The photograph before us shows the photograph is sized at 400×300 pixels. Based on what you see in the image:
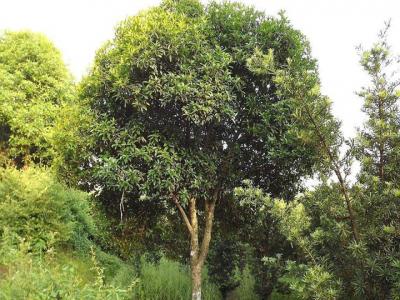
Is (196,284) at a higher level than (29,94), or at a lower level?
lower

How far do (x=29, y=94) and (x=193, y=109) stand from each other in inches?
672

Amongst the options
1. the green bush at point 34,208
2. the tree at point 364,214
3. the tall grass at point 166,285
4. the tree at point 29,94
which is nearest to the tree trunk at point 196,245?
the tall grass at point 166,285

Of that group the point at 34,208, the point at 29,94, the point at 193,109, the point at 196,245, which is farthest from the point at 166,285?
the point at 29,94

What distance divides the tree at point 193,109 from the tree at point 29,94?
13140mm

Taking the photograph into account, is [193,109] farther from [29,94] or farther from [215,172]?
[29,94]

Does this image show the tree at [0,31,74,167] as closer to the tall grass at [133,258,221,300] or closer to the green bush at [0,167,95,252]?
the green bush at [0,167,95,252]

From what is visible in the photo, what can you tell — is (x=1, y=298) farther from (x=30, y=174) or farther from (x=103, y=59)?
(x=30, y=174)

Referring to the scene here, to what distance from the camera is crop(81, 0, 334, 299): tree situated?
8.58m

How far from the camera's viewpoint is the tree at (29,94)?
21844 mm

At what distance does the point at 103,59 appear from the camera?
9344 mm

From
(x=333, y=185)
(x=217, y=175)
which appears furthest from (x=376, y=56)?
(x=217, y=175)

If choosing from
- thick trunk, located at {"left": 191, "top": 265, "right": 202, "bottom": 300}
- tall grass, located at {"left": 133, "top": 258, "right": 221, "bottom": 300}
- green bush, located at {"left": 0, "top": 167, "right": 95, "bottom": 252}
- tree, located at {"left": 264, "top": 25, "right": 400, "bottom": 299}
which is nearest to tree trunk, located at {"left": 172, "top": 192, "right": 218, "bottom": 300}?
thick trunk, located at {"left": 191, "top": 265, "right": 202, "bottom": 300}

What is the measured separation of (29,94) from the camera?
23.0 m

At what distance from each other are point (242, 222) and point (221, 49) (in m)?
4.59
